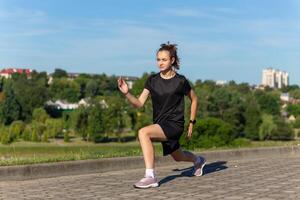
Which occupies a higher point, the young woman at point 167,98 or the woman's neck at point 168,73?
the woman's neck at point 168,73

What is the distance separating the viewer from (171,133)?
28.2 feet

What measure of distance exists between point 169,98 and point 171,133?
500 mm

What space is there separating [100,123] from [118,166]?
93460 mm

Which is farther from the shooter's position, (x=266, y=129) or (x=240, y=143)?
(x=266, y=129)

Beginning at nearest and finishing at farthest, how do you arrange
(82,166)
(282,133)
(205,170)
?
(82,166)
(205,170)
(282,133)

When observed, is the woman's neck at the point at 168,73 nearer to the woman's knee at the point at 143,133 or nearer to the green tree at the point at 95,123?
the woman's knee at the point at 143,133

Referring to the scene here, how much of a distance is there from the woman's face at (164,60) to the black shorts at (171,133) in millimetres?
790

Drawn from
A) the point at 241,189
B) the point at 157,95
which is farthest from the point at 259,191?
the point at 157,95

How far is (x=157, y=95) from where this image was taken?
28.4 feet

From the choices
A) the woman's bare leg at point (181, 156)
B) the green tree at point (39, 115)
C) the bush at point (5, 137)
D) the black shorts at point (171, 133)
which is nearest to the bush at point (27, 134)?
the bush at point (5, 137)

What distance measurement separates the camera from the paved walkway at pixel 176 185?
764 cm

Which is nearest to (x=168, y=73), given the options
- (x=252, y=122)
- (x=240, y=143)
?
(x=240, y=143)

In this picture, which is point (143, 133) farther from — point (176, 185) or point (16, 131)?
point (16, 131)

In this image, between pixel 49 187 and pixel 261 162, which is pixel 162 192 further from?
pixel 261 162
